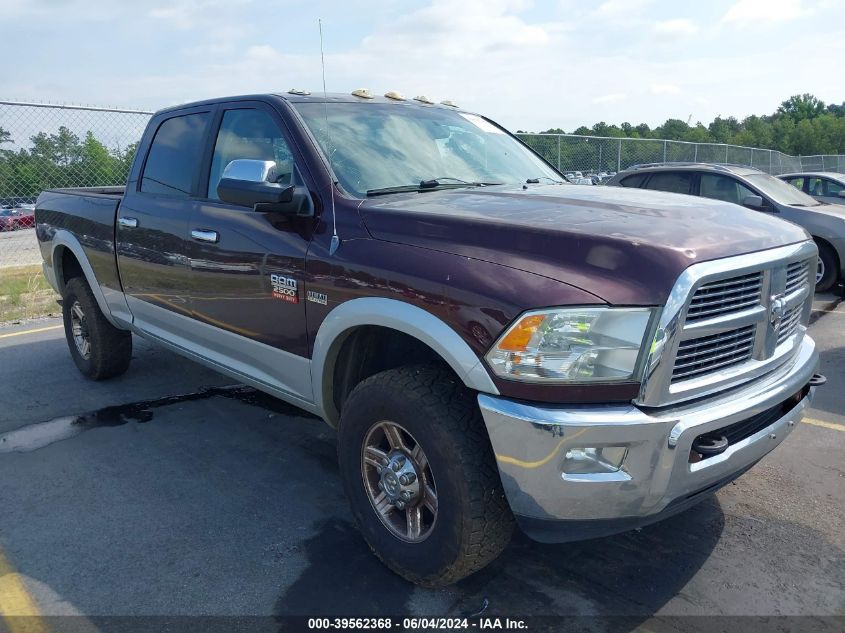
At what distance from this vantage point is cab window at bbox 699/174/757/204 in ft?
30.1

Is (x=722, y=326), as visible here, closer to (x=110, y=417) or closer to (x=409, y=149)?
(x=409, y=149)

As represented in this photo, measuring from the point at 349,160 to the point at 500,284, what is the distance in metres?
1.34

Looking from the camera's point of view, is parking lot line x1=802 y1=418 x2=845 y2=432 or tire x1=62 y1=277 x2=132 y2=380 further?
tire x1=62 y1=277 x2=132 y2=380

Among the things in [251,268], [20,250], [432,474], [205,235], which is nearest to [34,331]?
[20,250]

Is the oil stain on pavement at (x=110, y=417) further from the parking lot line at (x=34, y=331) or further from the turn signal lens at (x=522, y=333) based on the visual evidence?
the parking lot line at (x=34, y=331)

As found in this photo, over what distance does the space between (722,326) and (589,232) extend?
57 centimetres

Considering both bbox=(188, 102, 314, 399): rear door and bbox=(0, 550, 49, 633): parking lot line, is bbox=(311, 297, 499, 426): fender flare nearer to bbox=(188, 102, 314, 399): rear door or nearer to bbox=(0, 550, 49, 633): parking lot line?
bbox=(188, 102, 314, 399): rear door

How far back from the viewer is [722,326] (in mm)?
2395

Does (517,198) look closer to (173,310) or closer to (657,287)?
(657,287)

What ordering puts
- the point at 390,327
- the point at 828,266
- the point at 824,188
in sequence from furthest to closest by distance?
the point at 824,188
the point at 828,266
the point at 390,327

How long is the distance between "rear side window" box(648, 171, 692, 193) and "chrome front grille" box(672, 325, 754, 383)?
7601 mm

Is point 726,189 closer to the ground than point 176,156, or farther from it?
closer to the ground

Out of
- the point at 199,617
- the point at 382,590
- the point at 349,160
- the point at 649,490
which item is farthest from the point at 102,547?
the point at 649,490

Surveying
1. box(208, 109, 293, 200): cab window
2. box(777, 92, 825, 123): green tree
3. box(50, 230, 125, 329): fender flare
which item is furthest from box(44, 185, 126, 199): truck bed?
box(777, 92, 825, 123): green tree
